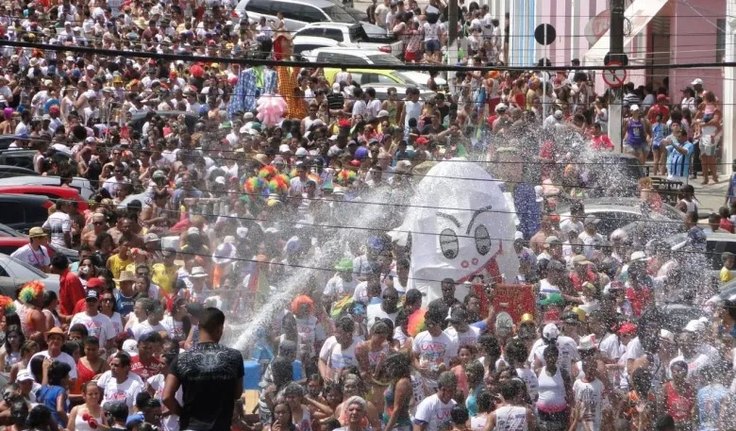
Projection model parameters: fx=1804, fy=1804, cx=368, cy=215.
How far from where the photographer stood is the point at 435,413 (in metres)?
13.1

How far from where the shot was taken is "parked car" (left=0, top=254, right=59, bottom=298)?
17.2 metres

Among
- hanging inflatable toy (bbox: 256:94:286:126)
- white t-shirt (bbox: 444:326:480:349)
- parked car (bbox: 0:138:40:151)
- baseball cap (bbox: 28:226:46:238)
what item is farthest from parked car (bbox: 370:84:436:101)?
white t-shirt (bbox: 444:326:480:349)

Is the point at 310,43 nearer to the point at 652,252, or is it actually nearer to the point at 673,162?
the point at 673,162

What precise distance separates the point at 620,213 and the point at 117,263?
18.5 ft

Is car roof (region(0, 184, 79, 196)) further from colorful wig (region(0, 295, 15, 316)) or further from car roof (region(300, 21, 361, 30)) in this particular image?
car roof (region(300, 21, 361, 30))

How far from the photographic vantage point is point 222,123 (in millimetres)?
25656

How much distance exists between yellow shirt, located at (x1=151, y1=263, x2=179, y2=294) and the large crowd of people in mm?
24

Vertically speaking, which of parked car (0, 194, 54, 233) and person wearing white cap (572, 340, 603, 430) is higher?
parked car (0, 194, 54, 233)

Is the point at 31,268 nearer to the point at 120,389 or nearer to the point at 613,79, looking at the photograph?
the point at 120,389

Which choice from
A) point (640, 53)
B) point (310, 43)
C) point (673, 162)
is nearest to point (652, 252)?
point (673, 162)

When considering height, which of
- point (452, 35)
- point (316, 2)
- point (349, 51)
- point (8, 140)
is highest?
point (316, 2)

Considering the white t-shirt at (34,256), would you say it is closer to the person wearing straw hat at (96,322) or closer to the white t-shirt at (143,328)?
the person wearing straw hat at (96,322)

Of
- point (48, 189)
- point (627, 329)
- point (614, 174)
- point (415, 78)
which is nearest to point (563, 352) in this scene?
point (627, 329)

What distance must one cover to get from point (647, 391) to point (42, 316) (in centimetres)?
511
